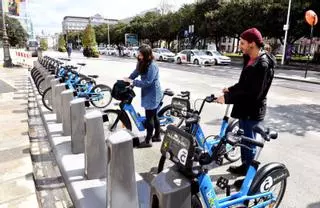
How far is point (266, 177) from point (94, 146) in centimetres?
198

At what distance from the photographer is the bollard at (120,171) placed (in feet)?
8.61

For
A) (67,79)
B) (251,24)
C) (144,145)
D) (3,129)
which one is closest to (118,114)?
(144,145)

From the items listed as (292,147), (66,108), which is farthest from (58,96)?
(292,147)

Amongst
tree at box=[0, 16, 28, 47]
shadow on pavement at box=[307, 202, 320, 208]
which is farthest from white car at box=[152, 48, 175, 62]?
shadow on pavement at box=[307, 202, 320, 208]

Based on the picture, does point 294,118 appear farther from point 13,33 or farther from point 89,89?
point 13,33

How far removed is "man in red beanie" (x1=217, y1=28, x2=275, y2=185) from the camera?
3.31 m

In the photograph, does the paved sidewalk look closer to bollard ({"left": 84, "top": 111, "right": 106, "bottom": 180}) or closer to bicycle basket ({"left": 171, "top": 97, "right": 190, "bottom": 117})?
bollard ({"left": 84, "top": 111, "right": 106, "bottom": 180})

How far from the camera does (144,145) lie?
17.2 feet

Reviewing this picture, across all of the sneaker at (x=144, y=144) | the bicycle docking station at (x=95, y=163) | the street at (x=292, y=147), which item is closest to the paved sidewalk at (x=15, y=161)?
the bicycle docking station at (x=95, y=163)

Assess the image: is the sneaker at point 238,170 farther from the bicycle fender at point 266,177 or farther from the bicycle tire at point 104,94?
the bicycle tire at point 104,94

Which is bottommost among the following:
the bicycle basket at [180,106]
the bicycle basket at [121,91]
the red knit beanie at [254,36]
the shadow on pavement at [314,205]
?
the shadow on pavement at [314,205]

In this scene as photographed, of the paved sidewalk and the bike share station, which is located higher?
the bike share station

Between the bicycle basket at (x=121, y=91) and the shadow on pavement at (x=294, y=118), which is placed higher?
the bicycle basket at (x=121, y=91)

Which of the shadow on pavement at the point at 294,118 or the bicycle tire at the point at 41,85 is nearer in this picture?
the shadow on pavement at the point at 294,118
